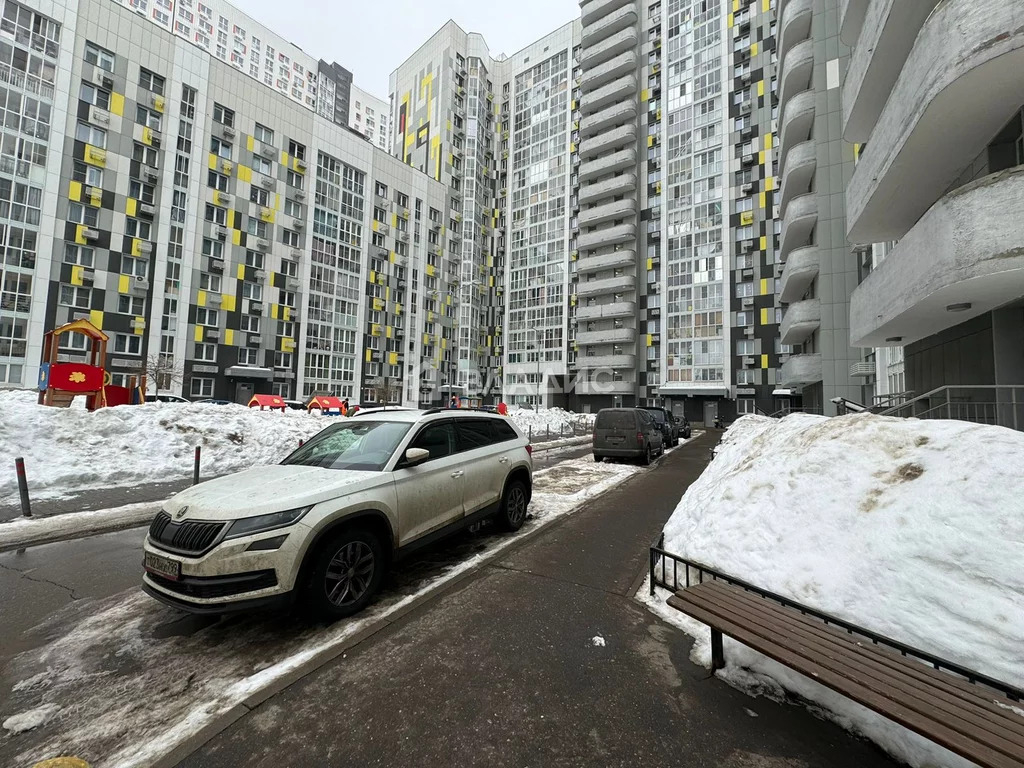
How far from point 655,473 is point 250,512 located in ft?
39.6

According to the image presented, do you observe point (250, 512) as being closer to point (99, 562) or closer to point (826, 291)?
point (99, 562)

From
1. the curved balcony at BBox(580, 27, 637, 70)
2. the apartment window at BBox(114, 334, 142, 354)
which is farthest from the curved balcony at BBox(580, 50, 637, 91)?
the apartment window at BBox(114, 334, 142, 354)

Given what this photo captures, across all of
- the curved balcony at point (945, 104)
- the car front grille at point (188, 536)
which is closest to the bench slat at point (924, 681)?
the car front grille at point (188, 536)

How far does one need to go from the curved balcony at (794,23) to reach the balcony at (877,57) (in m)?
16.2

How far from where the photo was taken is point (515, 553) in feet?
19.0

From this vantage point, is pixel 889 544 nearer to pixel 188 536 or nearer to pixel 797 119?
pixel 188 536

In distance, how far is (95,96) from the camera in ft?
115

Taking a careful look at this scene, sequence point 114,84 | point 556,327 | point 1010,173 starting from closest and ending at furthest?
point 1010,173
point 114,84
point 556,327

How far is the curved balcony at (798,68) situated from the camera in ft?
80.5

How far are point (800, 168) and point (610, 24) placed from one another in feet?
170

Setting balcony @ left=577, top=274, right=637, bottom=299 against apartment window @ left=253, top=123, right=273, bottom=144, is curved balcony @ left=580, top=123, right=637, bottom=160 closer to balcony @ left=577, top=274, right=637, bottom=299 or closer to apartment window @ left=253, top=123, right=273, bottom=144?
balcony @ left=577, top=274, right=637, bottom=299

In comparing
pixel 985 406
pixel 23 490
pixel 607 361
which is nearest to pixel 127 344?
pixel 23 490

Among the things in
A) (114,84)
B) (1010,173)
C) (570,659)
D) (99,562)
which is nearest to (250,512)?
(570,659)

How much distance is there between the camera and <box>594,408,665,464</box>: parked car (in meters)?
15.1
